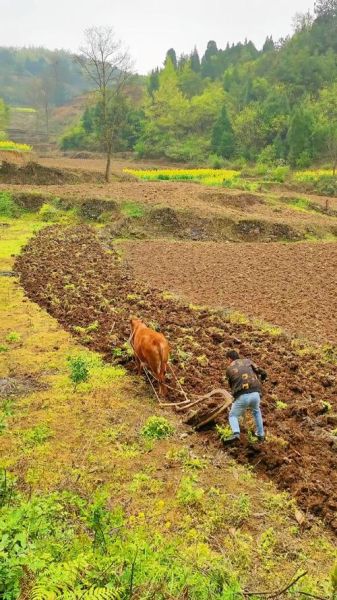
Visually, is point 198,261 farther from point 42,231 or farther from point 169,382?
point 169,382

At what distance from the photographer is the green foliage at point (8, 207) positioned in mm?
28297

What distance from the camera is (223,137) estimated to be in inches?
2542

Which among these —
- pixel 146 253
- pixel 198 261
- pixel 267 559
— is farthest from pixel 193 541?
pixel 146 253

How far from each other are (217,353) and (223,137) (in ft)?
195

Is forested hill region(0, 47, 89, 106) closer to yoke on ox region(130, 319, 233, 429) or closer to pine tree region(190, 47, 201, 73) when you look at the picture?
pine tree region(190, 47, 201, 73)

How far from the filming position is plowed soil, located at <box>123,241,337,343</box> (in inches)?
520

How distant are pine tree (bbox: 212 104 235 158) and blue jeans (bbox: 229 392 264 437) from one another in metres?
61.5

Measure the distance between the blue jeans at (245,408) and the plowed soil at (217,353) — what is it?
0.27m

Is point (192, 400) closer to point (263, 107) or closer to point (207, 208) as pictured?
point (207, 208)

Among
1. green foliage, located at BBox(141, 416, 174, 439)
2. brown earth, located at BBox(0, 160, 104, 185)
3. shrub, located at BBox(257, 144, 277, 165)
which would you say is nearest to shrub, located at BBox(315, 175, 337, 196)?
shrub, located at BBox(257, 144, 277, 165)

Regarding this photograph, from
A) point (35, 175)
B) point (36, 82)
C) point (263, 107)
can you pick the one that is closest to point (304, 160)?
point (263, 107)

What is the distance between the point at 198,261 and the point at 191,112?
61.2 meters

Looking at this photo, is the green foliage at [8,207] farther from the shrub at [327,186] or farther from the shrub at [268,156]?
the shrub at [268,156]

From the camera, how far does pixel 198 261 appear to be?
807 inches
